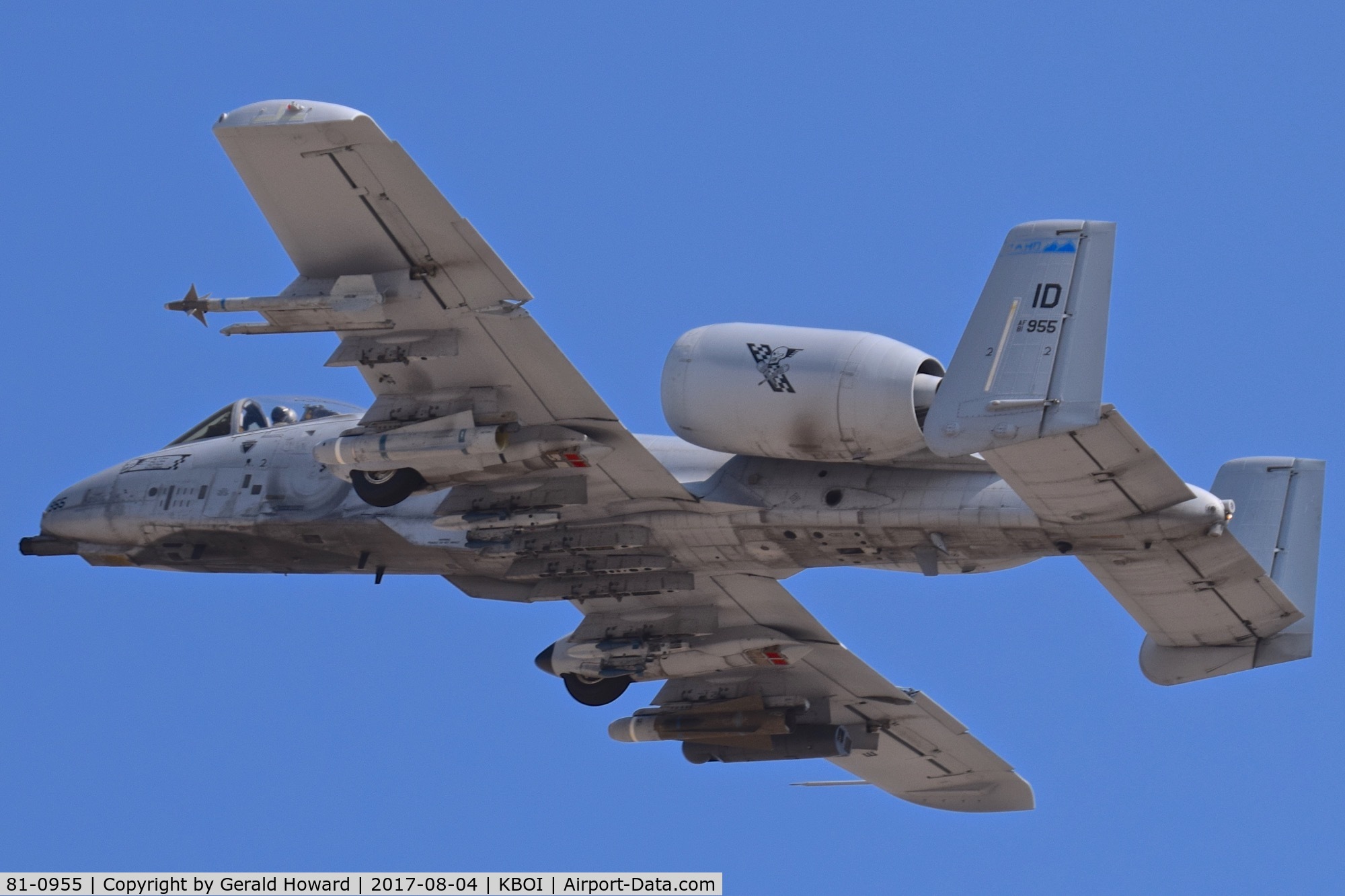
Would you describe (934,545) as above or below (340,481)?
below

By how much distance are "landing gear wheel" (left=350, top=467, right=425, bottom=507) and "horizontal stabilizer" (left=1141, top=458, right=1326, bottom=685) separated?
9887mm

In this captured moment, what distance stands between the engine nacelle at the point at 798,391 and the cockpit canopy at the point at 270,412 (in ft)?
24.2

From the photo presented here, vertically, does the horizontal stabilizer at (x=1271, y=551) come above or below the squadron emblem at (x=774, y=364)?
below

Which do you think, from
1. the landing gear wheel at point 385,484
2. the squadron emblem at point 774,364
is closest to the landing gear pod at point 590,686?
the landing gear wheel at point 385,484

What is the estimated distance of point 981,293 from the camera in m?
21.8

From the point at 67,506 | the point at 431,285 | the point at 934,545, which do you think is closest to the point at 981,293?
the point at 934,545

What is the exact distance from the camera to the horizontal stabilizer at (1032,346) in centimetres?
2102

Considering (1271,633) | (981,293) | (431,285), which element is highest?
(431,285)

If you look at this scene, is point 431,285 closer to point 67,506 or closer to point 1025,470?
point 1025,470

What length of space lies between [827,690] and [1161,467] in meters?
11.3

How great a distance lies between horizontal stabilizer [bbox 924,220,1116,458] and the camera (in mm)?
21016

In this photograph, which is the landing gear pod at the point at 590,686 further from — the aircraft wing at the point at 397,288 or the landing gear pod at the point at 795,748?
the aircraft wing at the point at 397,288

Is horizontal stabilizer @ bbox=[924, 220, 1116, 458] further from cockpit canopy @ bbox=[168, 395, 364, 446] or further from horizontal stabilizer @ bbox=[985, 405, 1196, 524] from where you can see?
cockpit canopy @ bbox=[168, 395, 364, 446]

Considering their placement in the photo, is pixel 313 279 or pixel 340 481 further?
pixel 340 481
